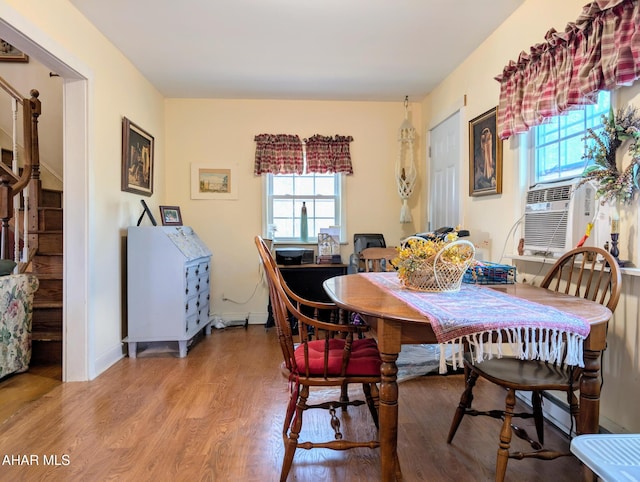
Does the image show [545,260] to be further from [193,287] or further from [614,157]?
[193,287]

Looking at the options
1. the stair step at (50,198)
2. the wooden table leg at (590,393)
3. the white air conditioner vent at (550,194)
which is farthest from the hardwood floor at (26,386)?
the white air conditioner vent at (550,194)

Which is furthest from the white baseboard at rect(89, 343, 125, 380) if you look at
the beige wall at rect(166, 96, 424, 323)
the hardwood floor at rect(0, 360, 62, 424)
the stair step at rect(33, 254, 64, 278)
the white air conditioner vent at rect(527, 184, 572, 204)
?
the white air conditioner vent at rect(527, 184, 572, 204)

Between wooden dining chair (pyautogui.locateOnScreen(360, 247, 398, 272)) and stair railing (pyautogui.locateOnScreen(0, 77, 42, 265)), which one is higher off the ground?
stair railing (pyautogui.locateOnScreen(0, 77, 42, 265))

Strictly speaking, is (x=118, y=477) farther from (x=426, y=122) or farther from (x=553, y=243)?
(x=426, y=122)

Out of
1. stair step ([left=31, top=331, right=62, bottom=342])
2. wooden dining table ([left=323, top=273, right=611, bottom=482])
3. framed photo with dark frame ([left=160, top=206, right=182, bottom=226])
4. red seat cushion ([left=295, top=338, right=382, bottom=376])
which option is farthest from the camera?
framed photo with dark frame ([left=160, top=206, right=182, bottom=226])

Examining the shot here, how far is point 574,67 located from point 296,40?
1874mm

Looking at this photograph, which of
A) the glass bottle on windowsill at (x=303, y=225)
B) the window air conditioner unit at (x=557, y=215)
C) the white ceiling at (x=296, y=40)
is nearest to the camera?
the window air conditioner unit at (x=557, y=215)

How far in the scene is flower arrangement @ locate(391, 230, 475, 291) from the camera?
1.73 metres

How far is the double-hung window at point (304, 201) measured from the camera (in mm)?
4500

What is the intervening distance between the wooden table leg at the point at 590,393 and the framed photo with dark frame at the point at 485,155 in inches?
63.2

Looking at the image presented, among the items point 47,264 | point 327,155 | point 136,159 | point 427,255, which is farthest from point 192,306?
point 427,255

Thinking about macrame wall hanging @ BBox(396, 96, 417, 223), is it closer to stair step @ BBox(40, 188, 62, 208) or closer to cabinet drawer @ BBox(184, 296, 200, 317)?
cabinet drawer @ BBox(184, 296, 200, 317)

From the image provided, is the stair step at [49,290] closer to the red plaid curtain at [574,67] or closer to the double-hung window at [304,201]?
the double-hung window at [304,201]

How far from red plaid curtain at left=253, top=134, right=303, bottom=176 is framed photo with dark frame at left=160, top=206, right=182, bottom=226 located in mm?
988
